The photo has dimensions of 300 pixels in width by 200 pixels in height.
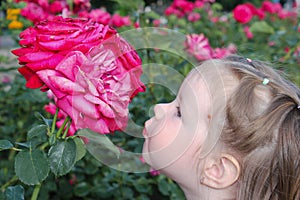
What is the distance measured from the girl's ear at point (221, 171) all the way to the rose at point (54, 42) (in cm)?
36

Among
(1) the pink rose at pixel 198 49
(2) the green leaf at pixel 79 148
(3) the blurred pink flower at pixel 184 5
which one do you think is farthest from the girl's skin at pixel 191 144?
(3) the blurred pink flower at pixel 184 5

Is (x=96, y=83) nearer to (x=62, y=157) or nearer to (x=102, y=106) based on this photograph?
(x=102, y=106)

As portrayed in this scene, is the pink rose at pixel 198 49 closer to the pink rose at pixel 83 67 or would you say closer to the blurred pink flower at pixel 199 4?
the pink rose at pixel 83 67

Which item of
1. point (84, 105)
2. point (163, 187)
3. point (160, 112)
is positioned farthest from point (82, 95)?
point (163, 187)

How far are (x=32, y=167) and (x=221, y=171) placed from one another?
40cm

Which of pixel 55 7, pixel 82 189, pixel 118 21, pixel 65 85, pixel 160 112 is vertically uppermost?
pixel 65 85

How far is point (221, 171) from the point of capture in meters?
1.16

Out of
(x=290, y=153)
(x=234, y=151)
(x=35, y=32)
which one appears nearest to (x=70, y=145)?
(x=35, y=32)

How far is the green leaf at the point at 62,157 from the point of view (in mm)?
1056

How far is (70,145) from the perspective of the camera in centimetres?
107

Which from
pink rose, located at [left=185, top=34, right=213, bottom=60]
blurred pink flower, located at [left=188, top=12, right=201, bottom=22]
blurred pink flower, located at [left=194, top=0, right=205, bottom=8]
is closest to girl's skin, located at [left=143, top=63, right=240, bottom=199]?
pink rose, located at [left=185, top=34, right=213, bottom=60]

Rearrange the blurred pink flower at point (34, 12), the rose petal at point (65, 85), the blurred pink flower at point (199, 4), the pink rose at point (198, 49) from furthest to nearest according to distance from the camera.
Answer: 1. the blurred pink flower at point (199, 4)
2. the blurred pink flower at point (34, 12)
3. the pink rose at point (198, 49)
4. the rose petal at point (65, 85)

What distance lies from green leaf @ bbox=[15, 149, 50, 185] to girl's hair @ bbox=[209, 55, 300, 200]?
14.8 inches

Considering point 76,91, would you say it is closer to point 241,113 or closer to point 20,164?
point 20,164
